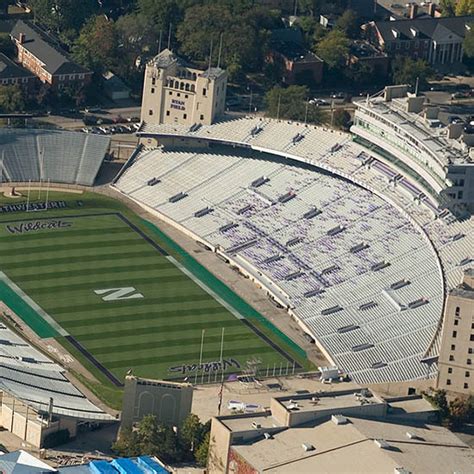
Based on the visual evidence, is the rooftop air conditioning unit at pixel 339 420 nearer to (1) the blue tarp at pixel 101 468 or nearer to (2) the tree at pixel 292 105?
(1) the blue tarp at pixel 101 468

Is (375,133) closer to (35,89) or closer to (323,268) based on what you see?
(323,268)

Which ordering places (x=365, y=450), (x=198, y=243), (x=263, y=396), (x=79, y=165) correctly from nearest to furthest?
(x=365, y=450) < (x=263, y=396) < (x=198, y=243) < (x=79, y=165)

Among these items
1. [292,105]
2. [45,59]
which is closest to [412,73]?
[292,105]

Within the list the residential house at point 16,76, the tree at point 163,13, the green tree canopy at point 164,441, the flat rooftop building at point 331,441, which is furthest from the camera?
the tree at point 163,13

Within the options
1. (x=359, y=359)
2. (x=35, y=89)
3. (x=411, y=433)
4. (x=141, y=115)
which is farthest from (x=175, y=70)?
(x=411, y=433)

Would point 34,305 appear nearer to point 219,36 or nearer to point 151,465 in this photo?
point 151,465

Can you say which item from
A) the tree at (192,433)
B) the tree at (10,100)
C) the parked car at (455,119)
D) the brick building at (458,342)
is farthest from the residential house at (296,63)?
the tree at (192,433)
